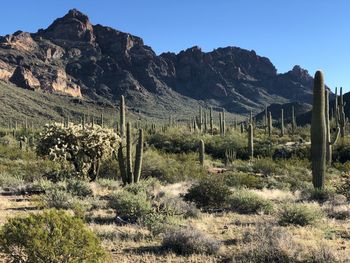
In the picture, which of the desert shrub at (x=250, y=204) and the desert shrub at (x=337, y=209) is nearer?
the desert shrub at (x=337, y=209)

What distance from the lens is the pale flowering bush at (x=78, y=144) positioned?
→ 805 inches

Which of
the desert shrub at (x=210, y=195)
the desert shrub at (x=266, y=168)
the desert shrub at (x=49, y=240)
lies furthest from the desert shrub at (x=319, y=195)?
the desert shrub at (x=266, y=168)

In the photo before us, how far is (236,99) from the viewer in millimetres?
189250

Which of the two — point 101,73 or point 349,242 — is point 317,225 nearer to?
point 349,242

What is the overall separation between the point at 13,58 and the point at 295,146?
5375 inches

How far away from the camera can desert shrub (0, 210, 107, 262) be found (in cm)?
678

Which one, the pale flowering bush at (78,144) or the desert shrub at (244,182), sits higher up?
the pale flowering bush at (78,144)

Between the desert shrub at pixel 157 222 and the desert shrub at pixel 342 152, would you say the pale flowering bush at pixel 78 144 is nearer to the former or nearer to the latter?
the desert shrub at pixel 157 222

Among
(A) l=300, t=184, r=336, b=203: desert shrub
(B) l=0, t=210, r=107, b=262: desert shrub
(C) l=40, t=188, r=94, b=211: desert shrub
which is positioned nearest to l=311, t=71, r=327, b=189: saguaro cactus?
(A) l=300, t=184, r=336, b=203: desert shrub

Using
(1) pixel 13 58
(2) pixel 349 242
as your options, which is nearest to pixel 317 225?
(2) pixel 349 242

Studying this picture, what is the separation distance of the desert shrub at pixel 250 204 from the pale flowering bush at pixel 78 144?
27.9 ft

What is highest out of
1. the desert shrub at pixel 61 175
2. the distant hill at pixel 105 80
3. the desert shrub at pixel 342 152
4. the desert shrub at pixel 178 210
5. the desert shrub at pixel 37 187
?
the distant hill at pixel 105 80

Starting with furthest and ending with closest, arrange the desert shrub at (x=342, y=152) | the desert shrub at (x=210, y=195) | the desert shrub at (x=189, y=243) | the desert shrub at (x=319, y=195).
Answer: the desert shrub at (x=342, y=152) → the desert shrub at (x=319, y=195) → the desert shrub at (x=210, y=195) → the desert shrub at (x=189, y=243)

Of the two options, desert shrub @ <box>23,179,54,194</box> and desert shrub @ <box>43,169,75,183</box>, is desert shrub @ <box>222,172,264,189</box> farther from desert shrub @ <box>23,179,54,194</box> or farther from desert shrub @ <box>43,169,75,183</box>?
desert shrub @ <box>23,179,54,194</box>
